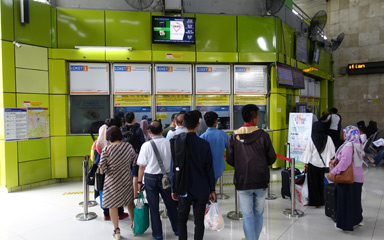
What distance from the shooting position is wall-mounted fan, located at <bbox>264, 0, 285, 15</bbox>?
696cm

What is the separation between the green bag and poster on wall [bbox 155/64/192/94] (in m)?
3.87

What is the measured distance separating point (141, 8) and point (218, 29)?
76.7 inches

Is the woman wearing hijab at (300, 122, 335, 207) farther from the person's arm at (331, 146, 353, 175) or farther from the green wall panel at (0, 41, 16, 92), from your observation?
the green wall panel at (0, 41, 16, 92)

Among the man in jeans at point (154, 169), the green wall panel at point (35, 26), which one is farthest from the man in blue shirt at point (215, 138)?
the green wall panel at point (35, 26)

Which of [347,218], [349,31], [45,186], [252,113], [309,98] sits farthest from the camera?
[349,31]

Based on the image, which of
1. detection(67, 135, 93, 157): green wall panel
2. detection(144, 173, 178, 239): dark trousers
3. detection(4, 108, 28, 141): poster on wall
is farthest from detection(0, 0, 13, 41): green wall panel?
detection(144, 173, 178, 239): dark trousers

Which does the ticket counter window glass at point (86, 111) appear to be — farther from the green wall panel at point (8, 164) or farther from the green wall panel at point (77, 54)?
the green wall panel at point (8, 164)

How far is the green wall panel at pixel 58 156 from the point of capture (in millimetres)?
6418

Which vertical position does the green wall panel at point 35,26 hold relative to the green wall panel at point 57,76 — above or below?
above

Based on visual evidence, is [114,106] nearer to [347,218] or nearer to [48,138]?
[48,138]

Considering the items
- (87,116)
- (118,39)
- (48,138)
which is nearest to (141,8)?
(118,39)

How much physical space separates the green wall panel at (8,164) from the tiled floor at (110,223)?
35cm

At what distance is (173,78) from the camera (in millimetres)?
7035

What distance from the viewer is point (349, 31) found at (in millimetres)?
11555
